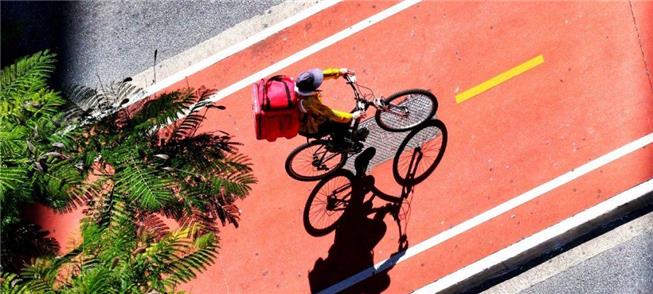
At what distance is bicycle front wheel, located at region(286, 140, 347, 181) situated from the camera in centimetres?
935

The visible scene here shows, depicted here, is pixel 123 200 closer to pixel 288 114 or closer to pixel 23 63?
pixel 23 63

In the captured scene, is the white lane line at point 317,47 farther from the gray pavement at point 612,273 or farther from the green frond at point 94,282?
the green frond at point 94,282

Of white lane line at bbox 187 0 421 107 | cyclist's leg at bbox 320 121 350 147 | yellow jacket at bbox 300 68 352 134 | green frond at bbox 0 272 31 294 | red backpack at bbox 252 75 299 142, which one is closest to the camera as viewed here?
green frond at bbox 0 272 31 294

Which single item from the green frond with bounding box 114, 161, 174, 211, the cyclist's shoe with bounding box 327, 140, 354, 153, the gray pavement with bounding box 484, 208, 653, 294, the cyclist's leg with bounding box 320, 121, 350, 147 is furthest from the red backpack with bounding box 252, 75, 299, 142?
the gray pavement with bounding box 484, 208, 653, 294

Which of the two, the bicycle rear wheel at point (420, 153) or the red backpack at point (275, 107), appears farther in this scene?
the bicycle rear wheel at point (420, 153)

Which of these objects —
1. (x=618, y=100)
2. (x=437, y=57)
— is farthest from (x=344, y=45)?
(x=618, y=100)

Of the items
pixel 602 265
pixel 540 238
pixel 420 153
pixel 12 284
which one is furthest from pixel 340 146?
pixel 12 284

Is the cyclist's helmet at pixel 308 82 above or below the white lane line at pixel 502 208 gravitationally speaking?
above

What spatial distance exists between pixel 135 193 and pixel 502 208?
5218mm

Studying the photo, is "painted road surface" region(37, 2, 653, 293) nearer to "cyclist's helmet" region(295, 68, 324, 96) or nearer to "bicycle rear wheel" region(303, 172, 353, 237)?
"bicycle rear wheel" region(303, 172, 353, 237)

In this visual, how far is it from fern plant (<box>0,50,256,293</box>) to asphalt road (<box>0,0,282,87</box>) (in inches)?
143

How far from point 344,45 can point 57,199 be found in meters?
5.12

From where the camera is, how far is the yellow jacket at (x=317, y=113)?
8.02 meters

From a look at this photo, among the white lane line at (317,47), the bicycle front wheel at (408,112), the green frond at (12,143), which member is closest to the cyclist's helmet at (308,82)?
the bicycle front wheel at (408,112)
